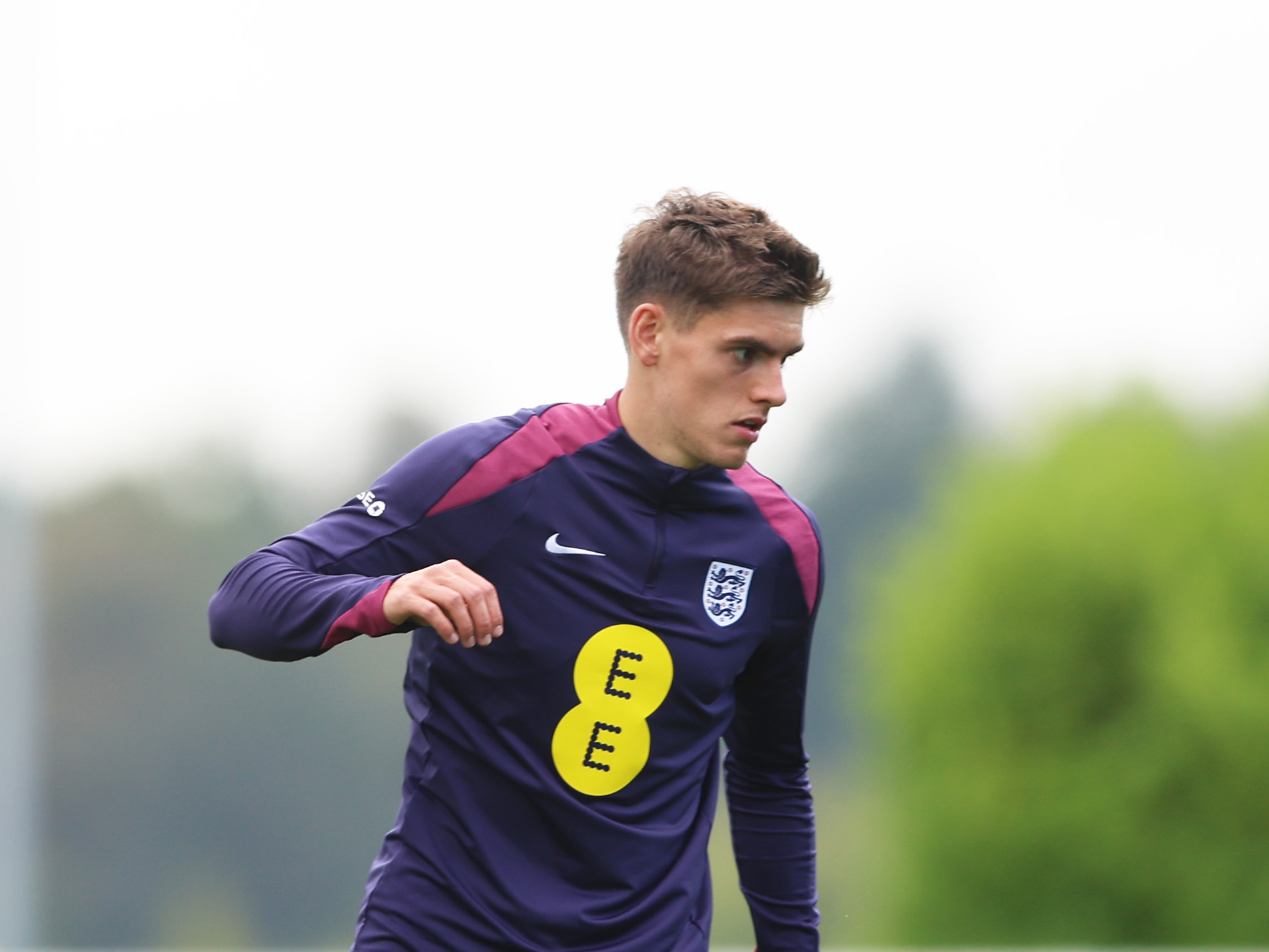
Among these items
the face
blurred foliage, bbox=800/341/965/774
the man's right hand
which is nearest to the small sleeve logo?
the man's right hand

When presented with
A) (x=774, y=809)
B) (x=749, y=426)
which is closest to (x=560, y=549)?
(x=749, y=426)

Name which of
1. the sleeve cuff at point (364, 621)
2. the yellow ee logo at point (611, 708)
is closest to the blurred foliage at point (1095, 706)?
the yellow ee logo at point (611, 708)

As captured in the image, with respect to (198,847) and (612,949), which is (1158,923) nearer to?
(198,847)

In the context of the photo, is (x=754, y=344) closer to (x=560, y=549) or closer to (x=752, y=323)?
(x=752, y=323)

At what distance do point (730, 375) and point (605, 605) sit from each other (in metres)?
0.50

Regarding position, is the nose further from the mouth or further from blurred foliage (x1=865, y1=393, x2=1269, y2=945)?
blurred foliage (x1=865, y1=393, x2=1269, y2=945)

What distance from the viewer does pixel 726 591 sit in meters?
2.73

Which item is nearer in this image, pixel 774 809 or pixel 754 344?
pixel 754 344

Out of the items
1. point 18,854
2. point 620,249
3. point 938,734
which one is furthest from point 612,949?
point 938,734

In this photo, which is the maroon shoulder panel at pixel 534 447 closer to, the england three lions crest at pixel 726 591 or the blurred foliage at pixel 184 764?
the england three lions crest at pixel 726 591

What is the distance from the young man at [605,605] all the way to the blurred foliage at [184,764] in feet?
48.4

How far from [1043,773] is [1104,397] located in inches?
211

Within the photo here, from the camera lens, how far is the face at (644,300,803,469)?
257 centimetres

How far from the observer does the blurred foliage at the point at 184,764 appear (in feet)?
57.0
